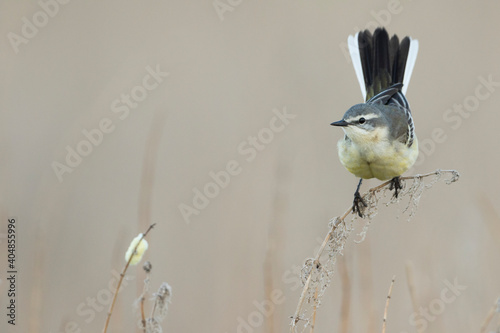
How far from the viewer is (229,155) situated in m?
6.87

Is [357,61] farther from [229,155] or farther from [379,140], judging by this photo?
[229,155]

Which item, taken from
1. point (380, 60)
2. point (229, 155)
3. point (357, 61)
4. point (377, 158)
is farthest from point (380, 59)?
point (229, 155)

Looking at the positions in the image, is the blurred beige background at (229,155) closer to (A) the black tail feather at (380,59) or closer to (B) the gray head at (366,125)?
(B) the gray head at (366,125)

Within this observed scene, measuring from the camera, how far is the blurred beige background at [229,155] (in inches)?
179

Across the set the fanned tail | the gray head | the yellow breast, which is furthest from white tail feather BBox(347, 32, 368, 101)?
the yellow breast

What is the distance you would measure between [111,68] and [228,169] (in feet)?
8.37

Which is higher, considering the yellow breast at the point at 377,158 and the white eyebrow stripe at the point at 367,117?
the white eyebrow stripe at the point at 367,117

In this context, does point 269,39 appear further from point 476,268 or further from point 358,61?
point 476,268

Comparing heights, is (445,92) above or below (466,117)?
above

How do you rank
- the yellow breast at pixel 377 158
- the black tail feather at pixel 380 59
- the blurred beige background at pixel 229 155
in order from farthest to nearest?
the black tail feather at pixel 380 59, the blurred beige background at pixel 229 155, the yellow breast at pixel 377 158

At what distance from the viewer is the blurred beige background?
454 centimetres

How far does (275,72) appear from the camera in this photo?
7988mm

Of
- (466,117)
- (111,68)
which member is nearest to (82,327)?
(111,68)

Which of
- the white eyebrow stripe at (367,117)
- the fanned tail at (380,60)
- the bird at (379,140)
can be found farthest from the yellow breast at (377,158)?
the fanned tail at (380,60)
